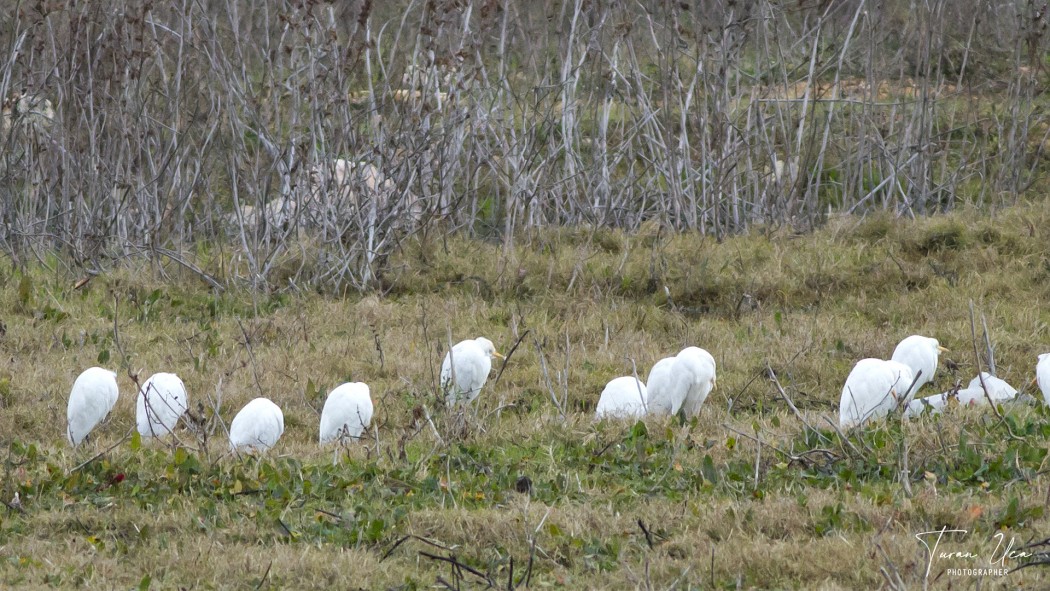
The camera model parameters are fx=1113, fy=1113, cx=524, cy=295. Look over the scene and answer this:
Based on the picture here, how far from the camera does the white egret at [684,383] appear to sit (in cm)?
523

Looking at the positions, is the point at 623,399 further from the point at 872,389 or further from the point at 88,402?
the point at 88,402

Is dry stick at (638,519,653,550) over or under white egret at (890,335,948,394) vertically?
over

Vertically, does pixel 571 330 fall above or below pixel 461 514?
below

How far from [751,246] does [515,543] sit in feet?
15.9

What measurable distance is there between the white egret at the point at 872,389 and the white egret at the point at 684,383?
64 cm

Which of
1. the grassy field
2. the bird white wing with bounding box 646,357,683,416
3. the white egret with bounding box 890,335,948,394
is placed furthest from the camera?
the white egret with bounding box 890,335,948,394

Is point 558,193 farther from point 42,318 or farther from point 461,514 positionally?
point 461,514

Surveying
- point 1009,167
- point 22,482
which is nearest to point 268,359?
point 22,482

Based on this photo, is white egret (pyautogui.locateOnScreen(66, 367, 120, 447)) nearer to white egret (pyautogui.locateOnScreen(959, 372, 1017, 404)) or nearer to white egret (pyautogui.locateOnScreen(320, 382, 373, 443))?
white egret (pyautogui.locateOnScreen(320, 382, 373, 443))

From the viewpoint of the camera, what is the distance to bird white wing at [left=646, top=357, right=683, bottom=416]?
17.5ft

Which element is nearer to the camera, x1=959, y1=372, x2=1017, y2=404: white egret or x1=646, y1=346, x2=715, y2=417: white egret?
x1=959, y1=372, x2=1017, y2=404: white egret

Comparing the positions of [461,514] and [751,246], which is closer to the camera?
[461,514]

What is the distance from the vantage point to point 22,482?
4.00 meters
